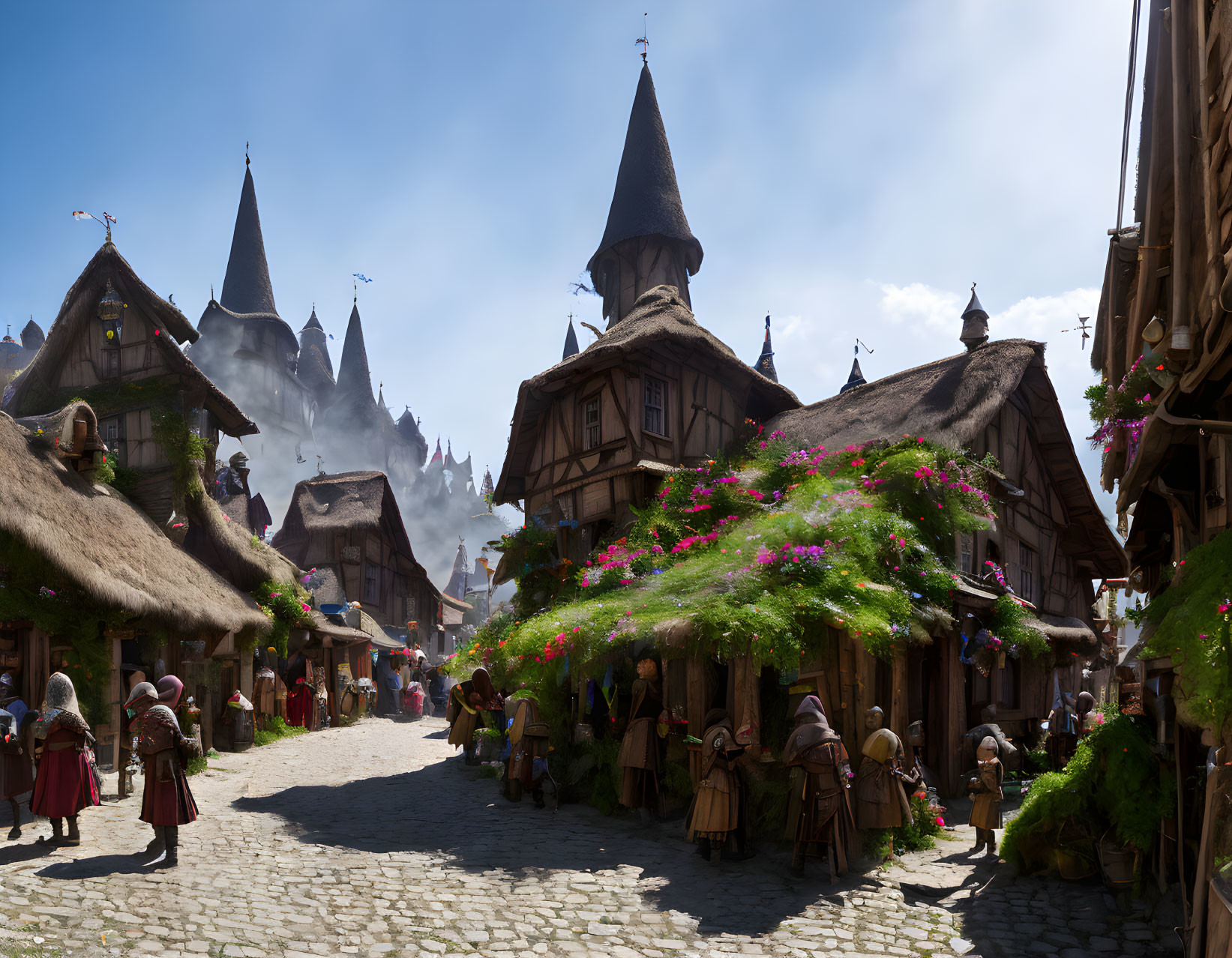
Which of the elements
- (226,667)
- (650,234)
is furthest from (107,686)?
(650,234)

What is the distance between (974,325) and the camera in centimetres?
1605

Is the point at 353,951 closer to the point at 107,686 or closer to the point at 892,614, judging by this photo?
the point at 892,614

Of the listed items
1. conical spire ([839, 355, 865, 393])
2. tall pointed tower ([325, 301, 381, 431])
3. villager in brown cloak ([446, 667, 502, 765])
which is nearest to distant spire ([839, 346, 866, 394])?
conical spire ([839, 355, 865, 393])

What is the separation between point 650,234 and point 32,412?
15.4 metres

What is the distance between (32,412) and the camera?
58.4ft

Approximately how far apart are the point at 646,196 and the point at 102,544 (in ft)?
57.1

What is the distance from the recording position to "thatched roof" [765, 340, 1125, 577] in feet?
46.0

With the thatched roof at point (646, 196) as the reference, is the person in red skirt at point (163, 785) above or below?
below

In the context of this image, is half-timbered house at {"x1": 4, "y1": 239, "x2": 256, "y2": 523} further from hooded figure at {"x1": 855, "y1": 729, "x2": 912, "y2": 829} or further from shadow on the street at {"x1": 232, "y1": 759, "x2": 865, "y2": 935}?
hooded figure at {"x1": 855, "y1": 729, "x2": 912, "y2": 829}

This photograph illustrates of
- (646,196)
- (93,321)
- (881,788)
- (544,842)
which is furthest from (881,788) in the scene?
(646,196)

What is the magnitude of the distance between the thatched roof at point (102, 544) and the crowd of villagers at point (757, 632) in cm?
446

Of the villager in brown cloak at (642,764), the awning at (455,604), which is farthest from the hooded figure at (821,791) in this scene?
the awning at (455,604)

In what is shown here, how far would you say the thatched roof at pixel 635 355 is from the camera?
16.8 metres

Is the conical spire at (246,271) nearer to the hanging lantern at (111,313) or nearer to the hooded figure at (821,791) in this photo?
the hanging lantern at (111,313)
